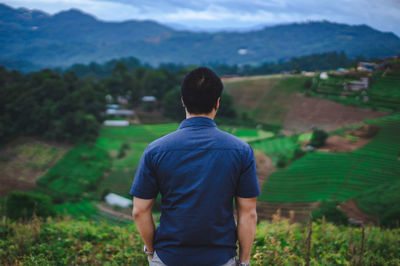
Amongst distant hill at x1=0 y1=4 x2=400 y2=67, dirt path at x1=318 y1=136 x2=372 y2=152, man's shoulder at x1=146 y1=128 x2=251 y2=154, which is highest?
distant hill at x1=0 y1=4 x2=400 y2=67

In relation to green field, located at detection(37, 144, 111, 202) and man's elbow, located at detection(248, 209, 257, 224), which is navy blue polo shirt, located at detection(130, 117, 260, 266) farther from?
green field, located at detection(37, 144, 111, 202)

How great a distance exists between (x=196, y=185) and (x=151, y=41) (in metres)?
117

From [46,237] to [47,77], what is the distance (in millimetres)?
29161

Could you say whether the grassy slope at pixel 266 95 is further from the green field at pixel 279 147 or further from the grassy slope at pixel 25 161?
the grassy slope at pixel 25 161

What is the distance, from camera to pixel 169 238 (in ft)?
4.73

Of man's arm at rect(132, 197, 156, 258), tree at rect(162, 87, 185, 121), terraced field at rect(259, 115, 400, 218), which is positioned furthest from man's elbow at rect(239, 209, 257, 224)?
terraced field at rect(259, 115, 400, 218)

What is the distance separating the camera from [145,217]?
151cm

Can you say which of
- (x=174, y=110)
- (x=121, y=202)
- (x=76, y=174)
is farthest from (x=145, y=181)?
(x=76, y=174)

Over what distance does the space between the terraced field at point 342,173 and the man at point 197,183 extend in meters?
14.2

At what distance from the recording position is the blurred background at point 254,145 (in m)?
3.30

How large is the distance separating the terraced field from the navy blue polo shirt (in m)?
14.2

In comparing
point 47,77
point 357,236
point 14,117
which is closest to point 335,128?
point 357,236

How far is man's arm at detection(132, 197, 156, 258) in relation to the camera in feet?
4.84

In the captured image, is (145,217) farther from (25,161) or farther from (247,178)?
(25,161)
